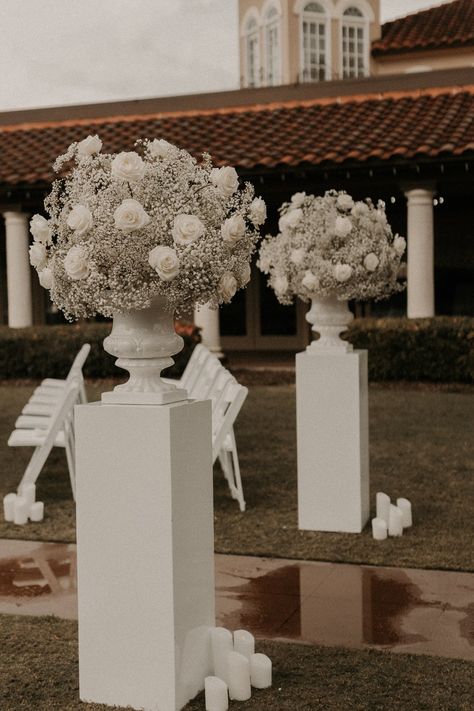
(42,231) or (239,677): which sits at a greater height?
(42,231)

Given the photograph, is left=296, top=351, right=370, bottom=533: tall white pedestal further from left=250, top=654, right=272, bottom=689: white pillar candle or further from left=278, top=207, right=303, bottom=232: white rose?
left=250, top=654, right=272, bottom=689: white pillar candle

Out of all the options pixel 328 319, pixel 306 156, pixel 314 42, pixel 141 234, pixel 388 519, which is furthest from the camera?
pixel 314 42

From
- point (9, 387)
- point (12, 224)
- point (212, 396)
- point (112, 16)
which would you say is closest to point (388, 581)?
point (212, 396)

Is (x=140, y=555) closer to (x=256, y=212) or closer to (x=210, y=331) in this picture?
(x=256, y=212)

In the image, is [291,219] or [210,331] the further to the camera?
[210,331]

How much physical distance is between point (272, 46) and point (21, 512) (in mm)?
23549

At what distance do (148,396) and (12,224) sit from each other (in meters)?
13.0

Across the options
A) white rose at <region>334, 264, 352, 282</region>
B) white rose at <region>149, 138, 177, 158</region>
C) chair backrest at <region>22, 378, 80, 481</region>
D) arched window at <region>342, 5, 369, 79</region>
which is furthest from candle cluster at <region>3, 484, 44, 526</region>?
arched window at <region>342, 5, 369, 79</region>

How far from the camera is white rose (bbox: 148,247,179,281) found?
3.16 metres

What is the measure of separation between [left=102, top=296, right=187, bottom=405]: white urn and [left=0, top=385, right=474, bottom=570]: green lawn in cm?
213

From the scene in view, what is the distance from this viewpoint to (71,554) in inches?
213

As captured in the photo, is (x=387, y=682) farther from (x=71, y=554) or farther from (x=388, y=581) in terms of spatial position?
(x=71, y=554)

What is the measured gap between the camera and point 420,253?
45.5ft

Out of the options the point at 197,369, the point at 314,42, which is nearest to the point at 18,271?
the point at 197,369
